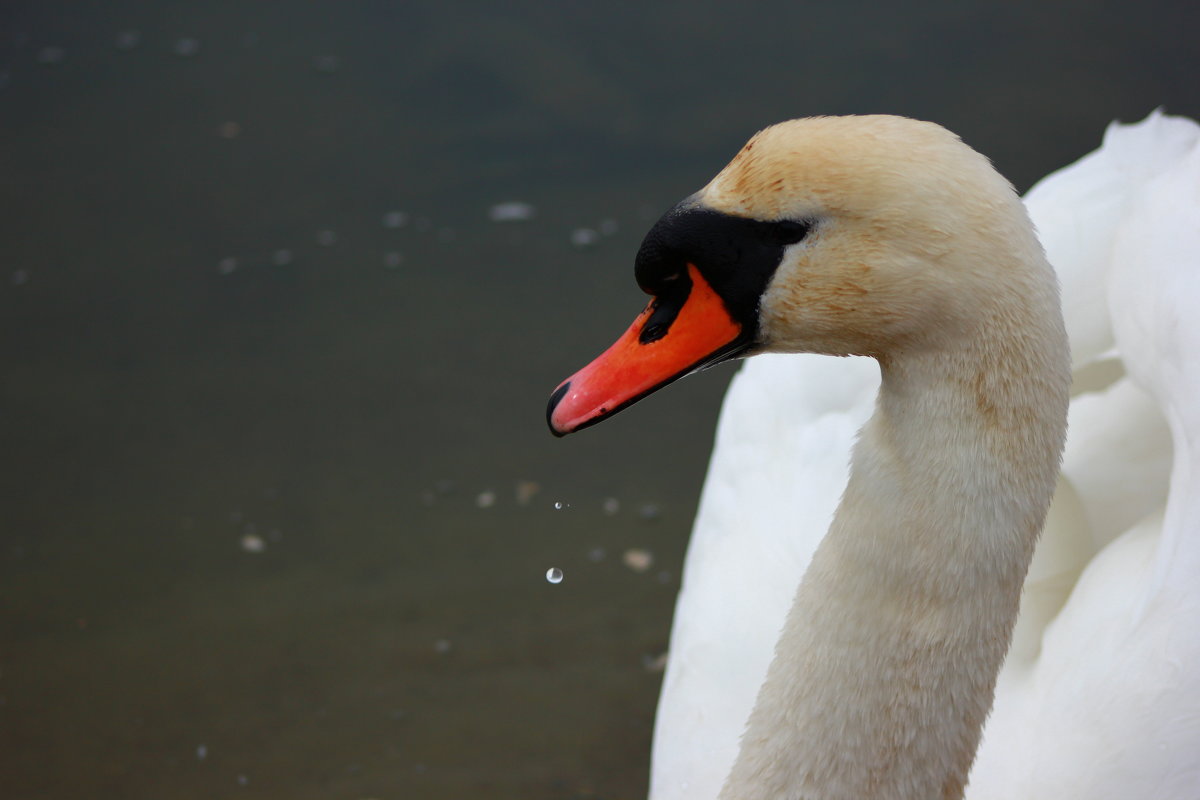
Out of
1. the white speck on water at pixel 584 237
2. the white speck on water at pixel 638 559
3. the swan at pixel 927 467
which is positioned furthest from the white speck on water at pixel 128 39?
the swan at pixel 927 467

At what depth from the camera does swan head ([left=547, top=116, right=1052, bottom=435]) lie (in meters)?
1.50

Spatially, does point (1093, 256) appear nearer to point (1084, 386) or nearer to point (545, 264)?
point (1084, 386)

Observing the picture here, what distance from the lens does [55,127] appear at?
19.0ft

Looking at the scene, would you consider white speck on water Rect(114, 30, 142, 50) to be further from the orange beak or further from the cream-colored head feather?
the cream-colored head feather

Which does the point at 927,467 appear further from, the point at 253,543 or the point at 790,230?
the point at 253,543

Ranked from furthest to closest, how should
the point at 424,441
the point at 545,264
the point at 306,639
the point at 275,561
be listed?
the point at 545,264 < the point at 424,441 < the point at 275,561 < the point at 306,639

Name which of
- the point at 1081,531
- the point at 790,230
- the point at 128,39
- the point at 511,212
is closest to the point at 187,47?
the point at 128,39

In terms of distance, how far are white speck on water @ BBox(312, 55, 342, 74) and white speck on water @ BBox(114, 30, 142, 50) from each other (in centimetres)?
95

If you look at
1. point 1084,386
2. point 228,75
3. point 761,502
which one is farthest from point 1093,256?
point 228,75

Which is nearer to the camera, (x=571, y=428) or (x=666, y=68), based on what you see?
(x=571, y=428)

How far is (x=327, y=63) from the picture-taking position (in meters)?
6.09

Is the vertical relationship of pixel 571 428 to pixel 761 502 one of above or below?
above

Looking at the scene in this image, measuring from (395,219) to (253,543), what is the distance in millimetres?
1754

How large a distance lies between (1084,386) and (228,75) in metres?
4.50
